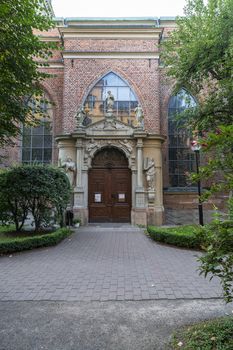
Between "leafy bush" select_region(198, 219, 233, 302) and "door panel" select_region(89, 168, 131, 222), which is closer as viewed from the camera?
"leafy bush" select_region(198, 219, 233, 302)

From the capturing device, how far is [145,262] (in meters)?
7.02

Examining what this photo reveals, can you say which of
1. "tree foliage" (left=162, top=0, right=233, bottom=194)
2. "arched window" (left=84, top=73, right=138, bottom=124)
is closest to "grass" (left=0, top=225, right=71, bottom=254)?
"tree foliage" (left=162, top=0, right=233, bottom=194)

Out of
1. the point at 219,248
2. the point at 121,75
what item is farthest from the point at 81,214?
the point at 219,248

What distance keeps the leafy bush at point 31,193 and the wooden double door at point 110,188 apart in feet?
12.9

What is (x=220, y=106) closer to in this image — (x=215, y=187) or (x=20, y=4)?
(x=20, y=4)

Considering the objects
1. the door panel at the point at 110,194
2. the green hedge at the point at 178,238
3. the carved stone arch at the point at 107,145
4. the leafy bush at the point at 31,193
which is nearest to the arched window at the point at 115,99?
the carved stone arch at the point at 107,145

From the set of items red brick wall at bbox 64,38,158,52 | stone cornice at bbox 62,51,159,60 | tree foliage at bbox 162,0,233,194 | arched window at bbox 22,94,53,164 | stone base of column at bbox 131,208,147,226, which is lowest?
stone base of column at bbox 131,208,147,226

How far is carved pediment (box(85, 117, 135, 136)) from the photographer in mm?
14712

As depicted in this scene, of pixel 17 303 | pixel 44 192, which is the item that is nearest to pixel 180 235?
pixel 44 192

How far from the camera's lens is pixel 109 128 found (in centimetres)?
1481

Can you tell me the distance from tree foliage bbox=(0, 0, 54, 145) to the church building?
5.82m

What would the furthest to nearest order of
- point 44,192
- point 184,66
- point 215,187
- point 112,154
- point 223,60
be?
1. point 112,154
2. point 184,66
3. point 223,60
4. point 44,192
5. point 215,187

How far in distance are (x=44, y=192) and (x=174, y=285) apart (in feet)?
20.9

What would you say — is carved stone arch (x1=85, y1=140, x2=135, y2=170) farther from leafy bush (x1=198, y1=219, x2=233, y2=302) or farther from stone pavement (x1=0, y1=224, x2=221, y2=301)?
leafy bush (x1=198, y1=219, x2=233, y2=302)
